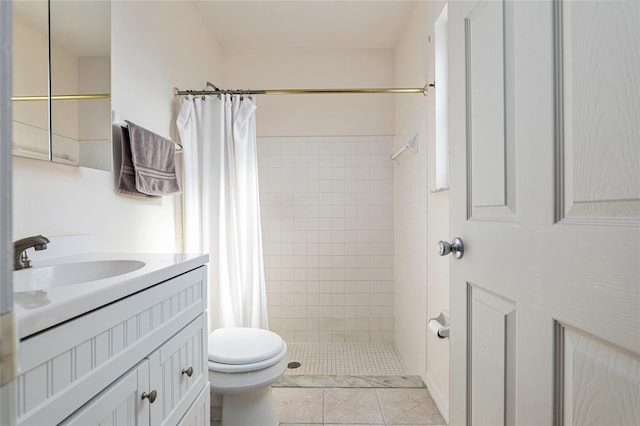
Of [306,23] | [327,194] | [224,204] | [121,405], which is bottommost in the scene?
[121,405]

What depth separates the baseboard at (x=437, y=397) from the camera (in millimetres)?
1671

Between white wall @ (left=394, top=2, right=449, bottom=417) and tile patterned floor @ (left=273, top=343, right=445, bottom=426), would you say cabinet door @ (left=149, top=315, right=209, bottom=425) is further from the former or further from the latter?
white wall @ (left=394, top=2, right=449, bottom=417)

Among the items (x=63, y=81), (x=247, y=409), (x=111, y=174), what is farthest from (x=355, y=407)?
(x=63, y=81)

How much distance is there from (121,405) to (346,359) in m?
1.97

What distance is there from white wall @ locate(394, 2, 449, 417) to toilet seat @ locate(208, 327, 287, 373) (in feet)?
2.83

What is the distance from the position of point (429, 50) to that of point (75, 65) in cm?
166

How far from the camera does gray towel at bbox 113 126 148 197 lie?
1399 mm

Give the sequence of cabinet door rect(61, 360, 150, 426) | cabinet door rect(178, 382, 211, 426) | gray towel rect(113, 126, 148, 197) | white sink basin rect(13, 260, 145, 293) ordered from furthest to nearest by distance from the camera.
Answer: gray towel rect(113, 126, 148, 197) < cabinet door rect(178, 382, 211, 426) < white sink basin rect(13, 260, 145, 293) < cabinet door rect(61, 360, 150, 426)

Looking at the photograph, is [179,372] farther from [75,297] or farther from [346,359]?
[346,359]

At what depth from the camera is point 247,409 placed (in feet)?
5.03

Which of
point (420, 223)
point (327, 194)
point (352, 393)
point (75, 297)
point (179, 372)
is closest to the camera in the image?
point (75, 297)

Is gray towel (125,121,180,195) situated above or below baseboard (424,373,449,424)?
above

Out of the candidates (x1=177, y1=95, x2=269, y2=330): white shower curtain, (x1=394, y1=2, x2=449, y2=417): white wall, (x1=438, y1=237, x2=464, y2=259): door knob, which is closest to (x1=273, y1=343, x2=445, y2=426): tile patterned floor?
(x1=394, y1=2, x2=449, y2=417): white wall

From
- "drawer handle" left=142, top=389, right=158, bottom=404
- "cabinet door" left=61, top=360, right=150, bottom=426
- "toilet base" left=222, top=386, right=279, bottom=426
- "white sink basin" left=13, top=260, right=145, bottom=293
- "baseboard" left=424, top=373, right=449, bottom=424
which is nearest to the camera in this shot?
"cabinet door" left=61, top=360, right=150, bottom=426
